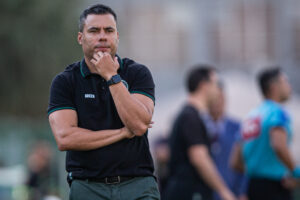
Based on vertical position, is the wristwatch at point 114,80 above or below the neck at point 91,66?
below

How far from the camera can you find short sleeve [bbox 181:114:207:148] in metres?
8.09

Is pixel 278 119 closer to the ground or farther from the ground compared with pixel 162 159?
farther from the ground

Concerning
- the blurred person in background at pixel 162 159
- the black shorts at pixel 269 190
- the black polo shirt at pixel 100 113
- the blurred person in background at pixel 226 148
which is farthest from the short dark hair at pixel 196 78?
the black polo shirt at pixel 100 113

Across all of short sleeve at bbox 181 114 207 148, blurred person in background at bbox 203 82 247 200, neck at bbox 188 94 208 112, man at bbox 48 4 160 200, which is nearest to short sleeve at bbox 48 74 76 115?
man at bbox 48 4 160 200

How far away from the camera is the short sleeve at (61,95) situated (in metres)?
5.36

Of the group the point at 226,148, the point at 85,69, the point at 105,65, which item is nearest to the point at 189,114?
the point at 226,148

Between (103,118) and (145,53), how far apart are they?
33161mm

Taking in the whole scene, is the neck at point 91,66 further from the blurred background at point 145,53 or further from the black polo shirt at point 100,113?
the blurred background at point 145,53

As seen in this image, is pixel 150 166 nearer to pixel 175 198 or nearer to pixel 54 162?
pixel 175 198

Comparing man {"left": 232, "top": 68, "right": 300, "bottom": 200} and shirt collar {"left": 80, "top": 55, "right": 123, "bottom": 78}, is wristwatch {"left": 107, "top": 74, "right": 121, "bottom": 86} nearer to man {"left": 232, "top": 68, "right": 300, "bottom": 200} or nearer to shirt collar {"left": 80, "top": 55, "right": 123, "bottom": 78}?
shirt collar {"left": 80, "top": 55, "right": 123, "bottom": 78}

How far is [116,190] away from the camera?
5180 mm

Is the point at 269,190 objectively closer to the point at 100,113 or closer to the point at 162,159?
the point at 162,159

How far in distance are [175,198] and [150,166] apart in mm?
2748

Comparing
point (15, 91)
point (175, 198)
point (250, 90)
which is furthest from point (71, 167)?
point (15, 91)
